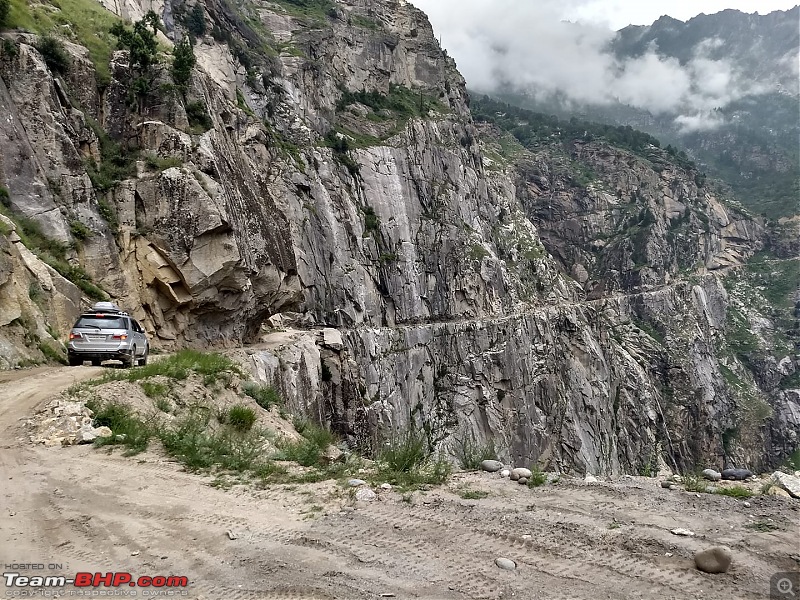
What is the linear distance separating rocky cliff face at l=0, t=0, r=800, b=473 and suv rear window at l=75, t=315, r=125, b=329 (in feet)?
8.98

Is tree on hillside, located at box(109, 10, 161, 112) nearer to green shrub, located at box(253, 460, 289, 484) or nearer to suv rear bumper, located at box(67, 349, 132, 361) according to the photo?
suv rear bumper, located at box(67, 349, 132, 361)

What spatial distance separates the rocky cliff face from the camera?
19.5 m

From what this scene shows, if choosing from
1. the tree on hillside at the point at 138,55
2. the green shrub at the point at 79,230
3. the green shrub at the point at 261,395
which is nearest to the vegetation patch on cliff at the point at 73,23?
the tree on hillside at the point at 138,55

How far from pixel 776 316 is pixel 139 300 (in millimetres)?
122615

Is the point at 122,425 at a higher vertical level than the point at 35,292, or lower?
lower

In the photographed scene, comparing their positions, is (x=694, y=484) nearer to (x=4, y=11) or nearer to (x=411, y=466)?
(x=411, y=466)

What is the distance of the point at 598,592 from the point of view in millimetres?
4055

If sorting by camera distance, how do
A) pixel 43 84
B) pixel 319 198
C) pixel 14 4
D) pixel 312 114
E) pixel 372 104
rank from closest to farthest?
1. pixel 43 84
2. pixel 14 4
3. pixel 319 198
4. pixel 312 114
5. pixel 372 104

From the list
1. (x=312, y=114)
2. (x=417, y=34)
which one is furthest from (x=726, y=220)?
(x=312, y=114)

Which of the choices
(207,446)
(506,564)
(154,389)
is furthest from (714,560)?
(154,389)

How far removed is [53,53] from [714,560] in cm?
2539

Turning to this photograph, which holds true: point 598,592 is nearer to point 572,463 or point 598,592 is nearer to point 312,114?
point 312,114

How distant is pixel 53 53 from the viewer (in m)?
19.3

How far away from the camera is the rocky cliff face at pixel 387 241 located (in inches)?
766
